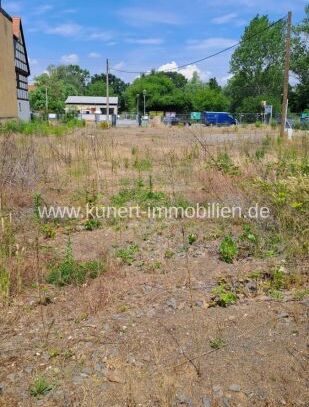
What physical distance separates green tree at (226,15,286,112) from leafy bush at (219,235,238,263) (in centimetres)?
6769

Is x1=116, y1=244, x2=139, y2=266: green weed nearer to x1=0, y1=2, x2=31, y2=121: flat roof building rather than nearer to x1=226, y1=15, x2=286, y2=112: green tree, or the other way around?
x1=0, y1=2, x2=31, y2=121: flat roof building

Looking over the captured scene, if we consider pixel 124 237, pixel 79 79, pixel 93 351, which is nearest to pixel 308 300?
pixel 93 351

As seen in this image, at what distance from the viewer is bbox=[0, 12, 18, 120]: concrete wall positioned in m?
29.0

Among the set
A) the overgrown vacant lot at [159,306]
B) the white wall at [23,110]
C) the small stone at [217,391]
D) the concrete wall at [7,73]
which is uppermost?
the concrete wall at [7,73]

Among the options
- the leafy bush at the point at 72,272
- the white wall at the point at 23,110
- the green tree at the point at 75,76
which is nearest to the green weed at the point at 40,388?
the leafy bush at the point at 72,272

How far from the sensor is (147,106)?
72500mm

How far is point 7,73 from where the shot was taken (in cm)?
3055

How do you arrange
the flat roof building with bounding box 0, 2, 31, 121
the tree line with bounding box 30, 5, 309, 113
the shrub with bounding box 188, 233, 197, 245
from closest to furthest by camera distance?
1. the shrub with bounding box 188, 233, 197, 245
2. the flat roof building with bounding box 0, 2, 31, 121
3. the tree line with bounding box 30, 5, 309, 113

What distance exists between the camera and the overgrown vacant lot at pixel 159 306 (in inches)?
104

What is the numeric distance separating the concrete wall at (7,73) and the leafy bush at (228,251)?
88.2 ft

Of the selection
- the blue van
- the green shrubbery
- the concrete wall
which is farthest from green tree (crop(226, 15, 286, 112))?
the green shrubbery

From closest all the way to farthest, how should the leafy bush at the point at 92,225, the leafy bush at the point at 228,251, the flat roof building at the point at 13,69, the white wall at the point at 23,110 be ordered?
the leafy bush at the point at 228,251 < the leafy bush at the point at 92,225 < the flat roof building at the point at 13,69 < the white wall at the point at 23,110

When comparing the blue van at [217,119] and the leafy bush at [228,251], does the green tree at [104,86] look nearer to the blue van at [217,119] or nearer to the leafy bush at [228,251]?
the blue van at [217,119]

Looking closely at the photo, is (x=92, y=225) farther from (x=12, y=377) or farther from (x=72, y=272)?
(x=12, y=377)
